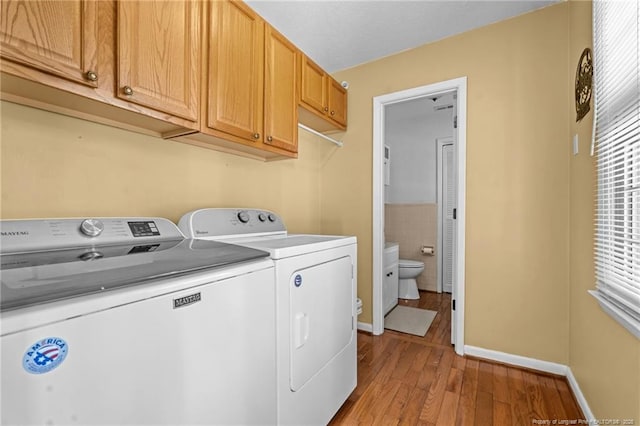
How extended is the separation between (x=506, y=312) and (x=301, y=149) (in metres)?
2.09

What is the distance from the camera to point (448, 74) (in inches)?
86.6

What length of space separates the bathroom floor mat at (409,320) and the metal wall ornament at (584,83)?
1.98 meters

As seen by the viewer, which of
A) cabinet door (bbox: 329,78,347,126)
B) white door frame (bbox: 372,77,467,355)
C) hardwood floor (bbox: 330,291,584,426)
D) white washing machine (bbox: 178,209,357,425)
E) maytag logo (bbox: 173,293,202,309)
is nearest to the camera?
maytag logo (bbox: 173,293,202,309)

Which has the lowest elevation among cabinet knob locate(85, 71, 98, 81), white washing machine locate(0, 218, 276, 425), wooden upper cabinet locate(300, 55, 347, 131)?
white washing machine locate(0, 218, 276, 425)

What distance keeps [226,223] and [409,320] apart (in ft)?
7.02

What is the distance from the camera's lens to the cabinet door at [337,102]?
239 centimetres

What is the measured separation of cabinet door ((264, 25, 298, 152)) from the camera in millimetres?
1699

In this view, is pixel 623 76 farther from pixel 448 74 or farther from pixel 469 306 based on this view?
pixel 469 306

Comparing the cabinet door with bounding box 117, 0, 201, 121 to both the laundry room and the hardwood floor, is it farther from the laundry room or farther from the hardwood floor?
the hardwood floor

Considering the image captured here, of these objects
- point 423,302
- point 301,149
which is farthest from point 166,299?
point 423,302

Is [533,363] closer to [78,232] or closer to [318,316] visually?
[318,316]

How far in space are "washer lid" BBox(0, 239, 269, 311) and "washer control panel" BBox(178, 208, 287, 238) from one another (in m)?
0.29

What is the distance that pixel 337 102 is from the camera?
2.50m

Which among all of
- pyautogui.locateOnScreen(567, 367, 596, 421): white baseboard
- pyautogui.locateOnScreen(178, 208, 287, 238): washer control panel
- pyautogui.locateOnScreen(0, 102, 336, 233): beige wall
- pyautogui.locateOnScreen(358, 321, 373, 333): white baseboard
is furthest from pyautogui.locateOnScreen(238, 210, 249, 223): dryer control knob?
pyautogui.locateOnScreen(567, 367, 596, 421): white baseboard
